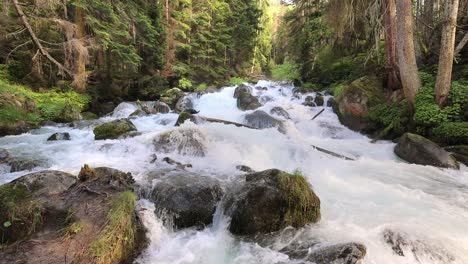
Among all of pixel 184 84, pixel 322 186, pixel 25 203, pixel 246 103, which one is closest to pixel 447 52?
pixel 322 186

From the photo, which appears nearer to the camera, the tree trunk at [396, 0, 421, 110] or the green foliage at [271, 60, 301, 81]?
the tree trunk at [396, 0, 421, 110]

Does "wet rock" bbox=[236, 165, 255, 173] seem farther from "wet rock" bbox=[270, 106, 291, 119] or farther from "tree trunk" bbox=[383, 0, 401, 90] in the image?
"tree trunk" bbox=[383, 0, 401, 90]

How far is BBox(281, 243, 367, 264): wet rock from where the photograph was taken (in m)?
3.42

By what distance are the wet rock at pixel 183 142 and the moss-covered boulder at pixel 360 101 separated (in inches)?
261

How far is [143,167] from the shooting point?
6359mm

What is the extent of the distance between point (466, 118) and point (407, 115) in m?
1.65

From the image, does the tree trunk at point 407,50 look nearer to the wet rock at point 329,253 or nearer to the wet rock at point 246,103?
the wet rock at point 246,103

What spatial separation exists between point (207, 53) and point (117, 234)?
25926 mm

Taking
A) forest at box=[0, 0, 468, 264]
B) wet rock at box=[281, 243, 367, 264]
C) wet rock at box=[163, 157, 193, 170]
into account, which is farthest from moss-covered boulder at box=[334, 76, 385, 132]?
wet rock at box=[281, 243, 367, 264]

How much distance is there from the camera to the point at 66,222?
3.39m

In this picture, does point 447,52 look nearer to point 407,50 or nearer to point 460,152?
point 407,50

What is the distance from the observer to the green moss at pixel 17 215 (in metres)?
3.26

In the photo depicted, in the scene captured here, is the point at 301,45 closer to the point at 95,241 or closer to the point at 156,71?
the point at 156,71

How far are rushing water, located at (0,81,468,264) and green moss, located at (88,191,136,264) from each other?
36cm
